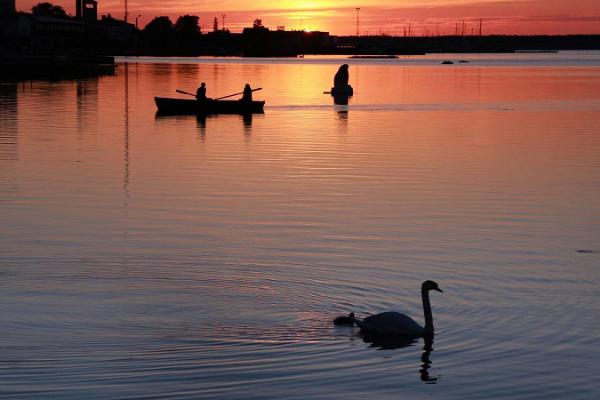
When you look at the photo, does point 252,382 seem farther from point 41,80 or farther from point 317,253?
point 41,80

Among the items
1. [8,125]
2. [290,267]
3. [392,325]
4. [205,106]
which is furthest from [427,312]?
[205,106]

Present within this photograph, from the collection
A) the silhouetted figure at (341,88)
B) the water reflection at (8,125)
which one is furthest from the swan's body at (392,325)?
the silhouetted figure at (341,88)

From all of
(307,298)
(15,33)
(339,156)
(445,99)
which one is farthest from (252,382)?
(15,33)

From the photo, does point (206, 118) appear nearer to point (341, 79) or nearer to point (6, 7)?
point (341, 79)

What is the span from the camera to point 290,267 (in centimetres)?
1656

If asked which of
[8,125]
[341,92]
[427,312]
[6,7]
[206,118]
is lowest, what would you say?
[427,312]

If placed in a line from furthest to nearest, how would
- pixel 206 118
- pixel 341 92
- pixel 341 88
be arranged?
pixel 341 88 < pixel 341 92 < pixel 206 118

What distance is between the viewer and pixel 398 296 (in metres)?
14.9

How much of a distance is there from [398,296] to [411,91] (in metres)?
67.0

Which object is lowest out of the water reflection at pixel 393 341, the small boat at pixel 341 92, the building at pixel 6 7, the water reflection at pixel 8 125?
the water reflection at pixel 393 341

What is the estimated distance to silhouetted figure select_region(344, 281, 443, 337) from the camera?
12.8 meters

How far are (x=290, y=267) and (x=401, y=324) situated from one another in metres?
3.97

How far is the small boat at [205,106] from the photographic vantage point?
167 feet

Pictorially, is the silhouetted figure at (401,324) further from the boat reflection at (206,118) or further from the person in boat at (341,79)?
the person in boat at (341,79)
